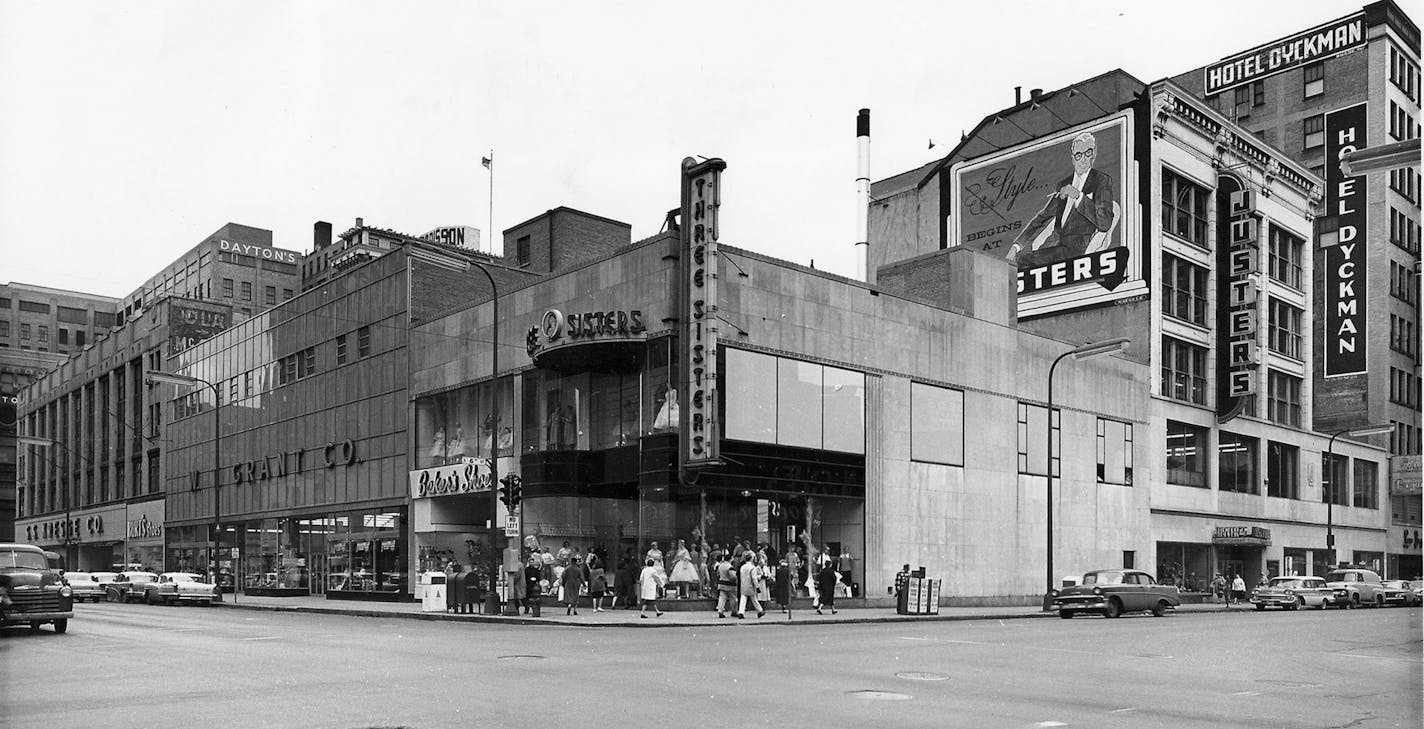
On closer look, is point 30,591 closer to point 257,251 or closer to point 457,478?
point 457,478

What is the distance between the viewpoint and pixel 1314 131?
73500 millimetres

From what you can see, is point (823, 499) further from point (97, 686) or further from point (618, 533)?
point (97, 686)

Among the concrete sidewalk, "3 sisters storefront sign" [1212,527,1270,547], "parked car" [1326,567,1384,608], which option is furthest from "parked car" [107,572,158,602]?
"parked car" [1326,567,1384,608]

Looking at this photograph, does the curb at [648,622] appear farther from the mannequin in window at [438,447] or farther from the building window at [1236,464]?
the building window at [1236,464]

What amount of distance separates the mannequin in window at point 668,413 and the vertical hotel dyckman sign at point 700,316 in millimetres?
567

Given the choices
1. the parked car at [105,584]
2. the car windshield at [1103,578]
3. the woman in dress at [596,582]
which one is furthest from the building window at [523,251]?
the car windshield at [1103,578]

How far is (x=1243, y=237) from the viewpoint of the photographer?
58906 mm

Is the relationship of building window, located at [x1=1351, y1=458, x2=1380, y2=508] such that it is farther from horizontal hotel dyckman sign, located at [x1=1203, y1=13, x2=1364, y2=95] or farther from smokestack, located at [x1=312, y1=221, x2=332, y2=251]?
smokestack, located at [x1=312, y1=221, x2=332, y2=251]

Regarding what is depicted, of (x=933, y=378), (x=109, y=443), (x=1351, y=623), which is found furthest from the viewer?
(x=109, y=443)

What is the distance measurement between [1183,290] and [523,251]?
1200 inches

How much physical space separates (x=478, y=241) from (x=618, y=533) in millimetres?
94877

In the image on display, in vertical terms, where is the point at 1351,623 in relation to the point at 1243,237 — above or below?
below

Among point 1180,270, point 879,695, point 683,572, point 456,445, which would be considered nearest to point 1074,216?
point 1180,270

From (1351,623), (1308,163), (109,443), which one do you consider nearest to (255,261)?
(109,443)
